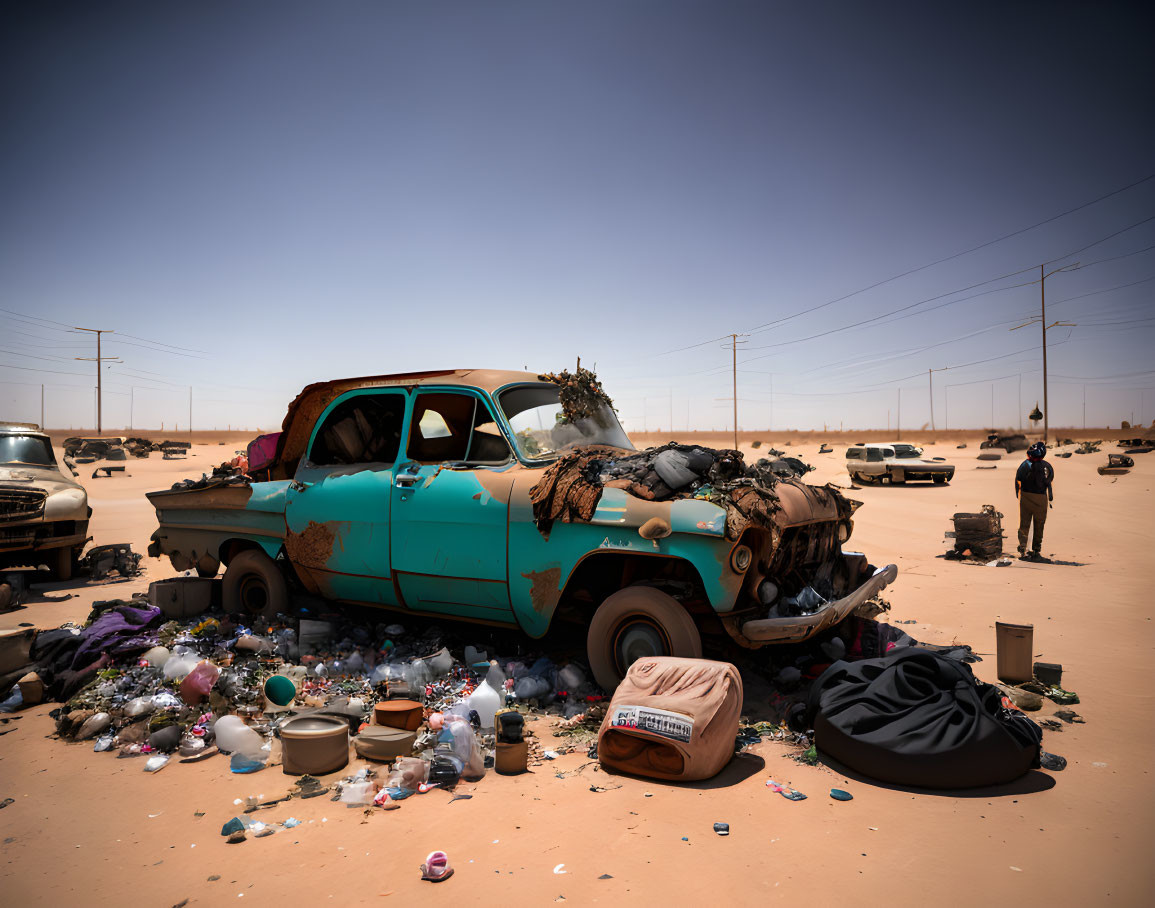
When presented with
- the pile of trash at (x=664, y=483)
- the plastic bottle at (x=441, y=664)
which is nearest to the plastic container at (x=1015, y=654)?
the pile of trash at (x=664, y=483)

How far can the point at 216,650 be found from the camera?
5.38m

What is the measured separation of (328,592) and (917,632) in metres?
5.37

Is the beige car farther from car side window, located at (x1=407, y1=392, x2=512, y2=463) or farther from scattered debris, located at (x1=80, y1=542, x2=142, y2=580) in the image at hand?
car side window, located at (x1=407, y1=392, x2=512, y2=463)

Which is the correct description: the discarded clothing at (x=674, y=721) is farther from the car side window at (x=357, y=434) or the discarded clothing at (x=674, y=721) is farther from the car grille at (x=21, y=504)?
the car grille at (x=21, y=504)

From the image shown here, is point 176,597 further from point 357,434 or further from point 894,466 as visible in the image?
point 894,466

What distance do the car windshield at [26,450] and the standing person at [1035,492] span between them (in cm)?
1459

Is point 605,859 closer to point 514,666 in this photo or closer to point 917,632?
point 514,666

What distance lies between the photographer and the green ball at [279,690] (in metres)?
4.53

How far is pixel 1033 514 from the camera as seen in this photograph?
1069cm

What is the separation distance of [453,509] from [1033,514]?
9972 mm

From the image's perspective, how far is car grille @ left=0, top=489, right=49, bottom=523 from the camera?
335 inches

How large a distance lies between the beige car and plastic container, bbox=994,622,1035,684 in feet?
34.3

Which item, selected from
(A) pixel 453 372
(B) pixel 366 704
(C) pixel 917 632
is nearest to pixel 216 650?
(B) pixel 366 704

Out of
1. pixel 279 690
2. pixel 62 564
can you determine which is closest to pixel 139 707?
pixel 279 690
